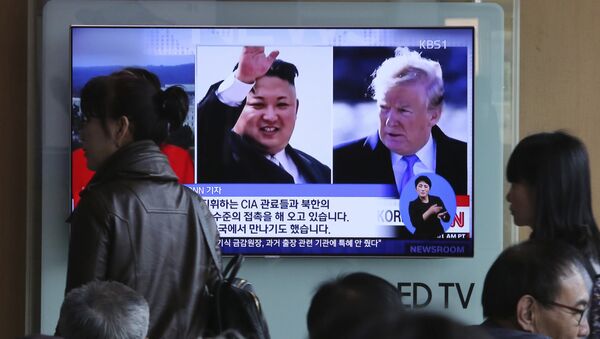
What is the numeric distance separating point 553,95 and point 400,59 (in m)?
1.00

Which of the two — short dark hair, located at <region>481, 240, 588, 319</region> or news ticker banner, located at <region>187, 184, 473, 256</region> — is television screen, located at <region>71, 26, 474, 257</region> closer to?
news ticker banner, located at <region>187, 184, 473, 256</region>

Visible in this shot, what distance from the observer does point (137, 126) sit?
294 centimetres

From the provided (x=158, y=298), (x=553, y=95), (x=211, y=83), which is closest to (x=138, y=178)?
(x=158, y=298)

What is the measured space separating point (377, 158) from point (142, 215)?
199 cm

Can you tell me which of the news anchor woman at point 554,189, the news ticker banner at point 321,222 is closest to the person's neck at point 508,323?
the news anchor woman at point 554,189

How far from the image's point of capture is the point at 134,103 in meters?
2.93

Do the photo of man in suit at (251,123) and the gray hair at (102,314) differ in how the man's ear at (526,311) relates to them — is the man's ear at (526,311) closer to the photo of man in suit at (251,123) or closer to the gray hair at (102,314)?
the gray hair at (102,314)

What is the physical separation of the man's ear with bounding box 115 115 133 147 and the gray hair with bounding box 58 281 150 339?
1.95 ft

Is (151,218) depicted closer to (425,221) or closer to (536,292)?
(536,292)

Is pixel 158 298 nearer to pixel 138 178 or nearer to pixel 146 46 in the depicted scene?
pixel 138 178

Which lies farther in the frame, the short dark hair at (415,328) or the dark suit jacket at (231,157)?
the dark suit jacket at (231,157)

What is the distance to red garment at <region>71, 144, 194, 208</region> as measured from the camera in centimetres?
466

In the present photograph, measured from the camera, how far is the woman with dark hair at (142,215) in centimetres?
281

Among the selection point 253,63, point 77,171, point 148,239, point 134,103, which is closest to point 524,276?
point 148,239
